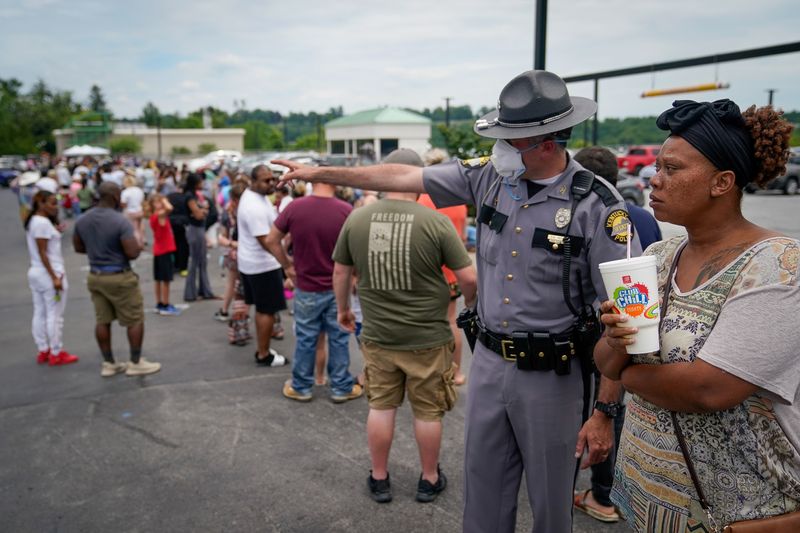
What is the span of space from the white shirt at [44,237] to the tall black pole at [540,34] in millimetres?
4876

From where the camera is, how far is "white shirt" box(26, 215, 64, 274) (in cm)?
591

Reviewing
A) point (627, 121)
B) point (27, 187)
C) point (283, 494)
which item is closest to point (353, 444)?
point (283, 494)

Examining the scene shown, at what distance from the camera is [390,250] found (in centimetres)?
368

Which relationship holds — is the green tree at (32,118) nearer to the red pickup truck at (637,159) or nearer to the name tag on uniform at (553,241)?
the red pickup truck at (637,159)

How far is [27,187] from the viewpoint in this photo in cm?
1332

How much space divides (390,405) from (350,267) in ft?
3.10

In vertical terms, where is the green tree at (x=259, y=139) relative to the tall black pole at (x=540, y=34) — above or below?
above

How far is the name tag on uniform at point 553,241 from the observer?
7.75 feet

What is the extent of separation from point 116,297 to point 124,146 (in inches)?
2764

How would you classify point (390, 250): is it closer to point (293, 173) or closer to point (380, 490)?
point (293, 173)

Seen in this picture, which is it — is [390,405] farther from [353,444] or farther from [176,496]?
[176,496]

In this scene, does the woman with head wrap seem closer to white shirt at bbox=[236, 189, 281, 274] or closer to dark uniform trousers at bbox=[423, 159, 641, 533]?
dark uniform trousers at bbox=[423, 159, 641, 533]

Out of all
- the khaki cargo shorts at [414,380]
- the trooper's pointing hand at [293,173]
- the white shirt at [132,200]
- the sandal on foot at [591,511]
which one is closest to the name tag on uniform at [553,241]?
the trooper's pointing hand at [293,173]

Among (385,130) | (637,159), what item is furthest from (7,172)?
(637,159)
